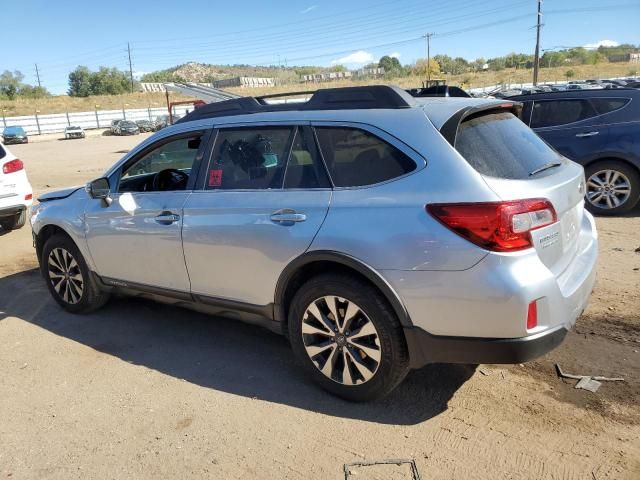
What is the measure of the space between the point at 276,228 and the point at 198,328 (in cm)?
167

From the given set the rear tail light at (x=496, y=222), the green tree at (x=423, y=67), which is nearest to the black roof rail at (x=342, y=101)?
the rear tail light at (x=496, y=222)

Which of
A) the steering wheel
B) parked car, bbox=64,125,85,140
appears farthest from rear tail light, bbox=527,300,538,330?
parked car, bbox=64,125,85,140

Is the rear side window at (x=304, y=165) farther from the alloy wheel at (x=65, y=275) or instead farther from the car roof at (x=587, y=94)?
the car roof at (x=587, y=94)

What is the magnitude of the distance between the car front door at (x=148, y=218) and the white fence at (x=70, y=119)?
51.5 metres

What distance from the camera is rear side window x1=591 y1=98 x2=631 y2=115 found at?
7.54 meters

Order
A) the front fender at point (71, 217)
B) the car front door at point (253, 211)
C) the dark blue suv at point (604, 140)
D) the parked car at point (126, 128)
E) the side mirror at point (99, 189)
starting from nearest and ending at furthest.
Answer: the car front door at point (253, 211), the side mirror at point (99, 189), the front fender at point (71, 217), the dark blue suv at point (604, 140), the parked car at point (126, 128)

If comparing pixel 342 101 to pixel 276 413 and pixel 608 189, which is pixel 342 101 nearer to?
pixel 276 413

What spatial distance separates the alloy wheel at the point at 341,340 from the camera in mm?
3037

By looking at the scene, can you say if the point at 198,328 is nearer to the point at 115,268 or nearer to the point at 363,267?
the point at 115,268

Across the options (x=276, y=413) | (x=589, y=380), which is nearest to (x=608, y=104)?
(x=589, y=380)

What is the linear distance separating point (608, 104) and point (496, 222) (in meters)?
6.26

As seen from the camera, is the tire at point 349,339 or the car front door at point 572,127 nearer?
the tire at point 349,339

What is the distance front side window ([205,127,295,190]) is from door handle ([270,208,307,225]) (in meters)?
0.21

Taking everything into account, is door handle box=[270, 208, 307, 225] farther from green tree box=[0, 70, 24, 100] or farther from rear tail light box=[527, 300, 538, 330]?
green tree box=[0, 70, 24, 100]
